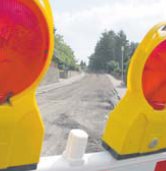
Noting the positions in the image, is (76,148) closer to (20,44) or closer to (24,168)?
(24,168)

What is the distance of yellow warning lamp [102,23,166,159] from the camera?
1.44 metres

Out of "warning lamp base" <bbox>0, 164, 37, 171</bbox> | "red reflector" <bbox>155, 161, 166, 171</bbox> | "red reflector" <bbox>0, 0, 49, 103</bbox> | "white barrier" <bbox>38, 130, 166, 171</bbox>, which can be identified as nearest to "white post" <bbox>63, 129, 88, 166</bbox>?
"white barrier" <bbox>38, 130, 166, 171</bbox>

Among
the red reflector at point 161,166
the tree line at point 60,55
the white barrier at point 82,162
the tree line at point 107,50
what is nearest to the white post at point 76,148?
the white barrier at point 82,162

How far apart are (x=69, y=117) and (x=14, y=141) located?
13.1 meters

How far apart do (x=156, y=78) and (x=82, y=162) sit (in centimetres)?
46

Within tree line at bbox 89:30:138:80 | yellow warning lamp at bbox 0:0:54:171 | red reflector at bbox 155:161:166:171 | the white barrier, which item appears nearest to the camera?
yellow warning lamp at bbox 0:0:54:171

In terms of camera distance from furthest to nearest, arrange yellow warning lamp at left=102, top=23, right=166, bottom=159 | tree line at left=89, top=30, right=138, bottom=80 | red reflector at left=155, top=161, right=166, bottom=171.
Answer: tree line at left=89, top=30, right=138, bottom=80 → red reflector at left=155, top=161, right=166, bottom=171 → yellow warning lamp at left=102, top=23, right=166, bottom=159

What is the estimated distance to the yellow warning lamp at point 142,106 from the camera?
1439 millimetres

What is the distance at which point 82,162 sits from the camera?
4.53 feet

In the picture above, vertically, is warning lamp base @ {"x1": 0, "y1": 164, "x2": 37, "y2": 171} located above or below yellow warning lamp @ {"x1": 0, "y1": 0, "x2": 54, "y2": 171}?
below

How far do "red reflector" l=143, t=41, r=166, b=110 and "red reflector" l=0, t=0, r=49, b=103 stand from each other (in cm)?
46

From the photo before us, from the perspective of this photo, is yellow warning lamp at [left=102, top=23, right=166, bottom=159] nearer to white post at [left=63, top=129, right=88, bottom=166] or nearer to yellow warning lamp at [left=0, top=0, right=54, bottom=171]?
white post at [left=63, top=129, right=88, bottom=166]

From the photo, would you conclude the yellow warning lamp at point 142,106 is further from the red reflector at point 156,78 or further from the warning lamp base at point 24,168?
the warning lamp base at point 24,168

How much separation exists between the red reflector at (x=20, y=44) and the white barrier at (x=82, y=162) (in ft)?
0.96
